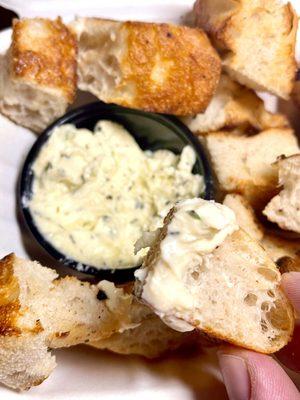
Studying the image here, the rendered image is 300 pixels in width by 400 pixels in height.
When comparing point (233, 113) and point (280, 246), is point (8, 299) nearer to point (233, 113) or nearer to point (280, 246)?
point (280, 246)

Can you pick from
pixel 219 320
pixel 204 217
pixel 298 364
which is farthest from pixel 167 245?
pixel 298 364

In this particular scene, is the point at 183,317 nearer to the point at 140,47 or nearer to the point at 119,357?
the point at 119,357

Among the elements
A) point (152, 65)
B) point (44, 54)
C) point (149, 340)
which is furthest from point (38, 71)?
point (149, 340)

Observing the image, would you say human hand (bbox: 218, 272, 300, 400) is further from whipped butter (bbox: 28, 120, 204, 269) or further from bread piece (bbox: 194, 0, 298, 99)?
bread piece (bbox: 194, 0, 298, 99)

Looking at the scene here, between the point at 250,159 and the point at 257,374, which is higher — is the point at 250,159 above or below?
above

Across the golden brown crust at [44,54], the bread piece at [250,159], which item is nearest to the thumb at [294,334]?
the bread piece at [250,159]

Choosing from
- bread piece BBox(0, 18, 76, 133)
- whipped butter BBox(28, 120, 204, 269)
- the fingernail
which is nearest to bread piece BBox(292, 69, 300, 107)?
whipped butter BBox(28, 120, 204, 269)
